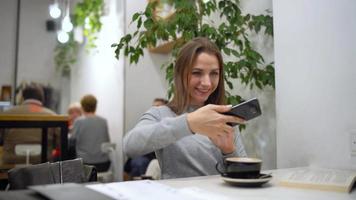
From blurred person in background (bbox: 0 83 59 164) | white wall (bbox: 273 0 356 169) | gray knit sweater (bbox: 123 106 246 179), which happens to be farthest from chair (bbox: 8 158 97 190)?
blurred person in background (bbox: 0 83 59 164)

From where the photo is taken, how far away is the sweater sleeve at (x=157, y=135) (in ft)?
3.16

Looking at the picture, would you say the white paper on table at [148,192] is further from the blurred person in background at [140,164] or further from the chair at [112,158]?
the chair at [112,158]

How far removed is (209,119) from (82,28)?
348cm

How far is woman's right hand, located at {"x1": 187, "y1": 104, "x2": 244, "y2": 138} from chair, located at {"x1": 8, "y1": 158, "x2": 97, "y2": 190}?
0.38 meters

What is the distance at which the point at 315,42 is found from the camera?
1291 mm

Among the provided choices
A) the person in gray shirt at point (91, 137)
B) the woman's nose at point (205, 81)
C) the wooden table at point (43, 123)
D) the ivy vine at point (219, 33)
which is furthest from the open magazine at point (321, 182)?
the person in gray shirt at point (91, 137)

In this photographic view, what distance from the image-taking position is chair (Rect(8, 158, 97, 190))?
925mm

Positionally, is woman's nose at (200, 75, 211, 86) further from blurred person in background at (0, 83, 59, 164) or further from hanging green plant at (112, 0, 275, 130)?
blurred person in background at (0, 83, 59, 164)

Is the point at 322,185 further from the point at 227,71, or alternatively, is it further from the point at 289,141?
the point at 227,71

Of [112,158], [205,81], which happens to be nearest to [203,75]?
[205,81]

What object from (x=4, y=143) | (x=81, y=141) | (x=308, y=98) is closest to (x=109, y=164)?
(x=81, y=141)

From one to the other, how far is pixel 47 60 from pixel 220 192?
152 inches

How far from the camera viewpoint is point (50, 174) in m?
0.99

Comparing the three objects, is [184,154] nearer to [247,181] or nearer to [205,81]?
[205,81]
